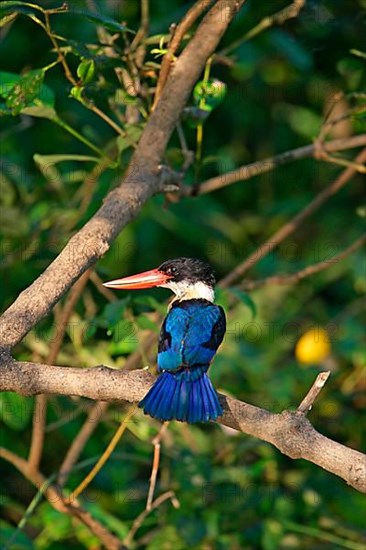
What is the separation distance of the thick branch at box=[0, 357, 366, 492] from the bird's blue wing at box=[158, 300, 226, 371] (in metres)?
0.57

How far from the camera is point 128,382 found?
229 centimetres

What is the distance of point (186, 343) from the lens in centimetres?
297

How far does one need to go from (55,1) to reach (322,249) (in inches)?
72.4

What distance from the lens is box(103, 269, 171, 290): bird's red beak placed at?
3219 mm

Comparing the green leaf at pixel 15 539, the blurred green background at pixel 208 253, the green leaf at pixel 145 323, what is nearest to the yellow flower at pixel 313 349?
the blurred green background at pixel 208 253

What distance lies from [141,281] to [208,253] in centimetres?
175

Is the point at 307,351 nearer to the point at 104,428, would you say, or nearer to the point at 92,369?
the point at 104,428

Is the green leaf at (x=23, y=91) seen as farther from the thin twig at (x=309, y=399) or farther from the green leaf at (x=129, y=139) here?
the thin twig at (x=309, y=399)

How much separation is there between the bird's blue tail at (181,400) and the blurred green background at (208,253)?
38 cm

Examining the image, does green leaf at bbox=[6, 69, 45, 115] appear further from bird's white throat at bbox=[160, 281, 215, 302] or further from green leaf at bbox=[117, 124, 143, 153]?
bird's white throat at bbox=[160, 281, 215, 302]

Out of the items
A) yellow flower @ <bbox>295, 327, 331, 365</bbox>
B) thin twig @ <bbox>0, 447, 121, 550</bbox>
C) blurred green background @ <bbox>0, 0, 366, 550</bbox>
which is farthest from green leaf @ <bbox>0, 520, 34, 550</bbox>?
yellow flower @ <bbox>295, 327, 331, 365</bbox>

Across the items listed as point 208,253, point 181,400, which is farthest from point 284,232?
point 181,400

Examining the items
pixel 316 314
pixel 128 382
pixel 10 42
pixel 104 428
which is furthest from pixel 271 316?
pixel 128 382

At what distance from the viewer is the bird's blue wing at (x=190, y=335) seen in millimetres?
2908
